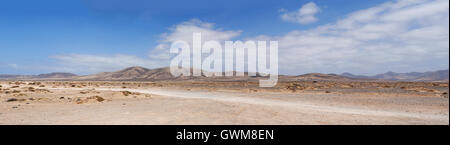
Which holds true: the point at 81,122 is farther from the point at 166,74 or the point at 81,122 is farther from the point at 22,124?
the point at 166,74
